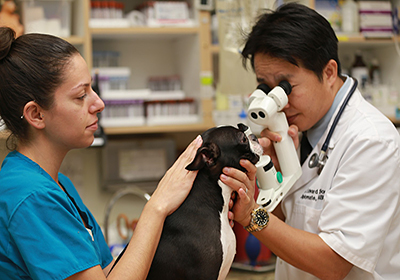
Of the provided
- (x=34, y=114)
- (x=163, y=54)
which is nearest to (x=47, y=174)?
(x=34, y=114)

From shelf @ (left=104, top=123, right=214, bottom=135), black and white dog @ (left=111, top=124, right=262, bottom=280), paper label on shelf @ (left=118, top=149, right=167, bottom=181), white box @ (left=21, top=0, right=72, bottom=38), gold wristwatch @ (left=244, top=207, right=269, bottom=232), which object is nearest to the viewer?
black and white dog @ (left=111, top=124, right=262, bottom=280)

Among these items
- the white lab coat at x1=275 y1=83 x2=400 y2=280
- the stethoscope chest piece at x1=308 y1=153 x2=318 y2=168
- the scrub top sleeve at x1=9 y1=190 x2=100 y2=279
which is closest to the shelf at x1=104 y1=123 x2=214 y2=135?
the stethoscope chest piece at x1=308 y1=153 x2=318 y2=168

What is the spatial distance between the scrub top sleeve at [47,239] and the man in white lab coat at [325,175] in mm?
435

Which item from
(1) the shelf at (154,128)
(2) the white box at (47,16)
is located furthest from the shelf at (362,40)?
(2) the white box at (47,16)

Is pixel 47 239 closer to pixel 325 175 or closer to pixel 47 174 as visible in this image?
pixel 47 174

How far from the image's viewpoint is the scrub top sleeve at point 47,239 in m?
0.80

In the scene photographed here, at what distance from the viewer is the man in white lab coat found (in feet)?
3.69

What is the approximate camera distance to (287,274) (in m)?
1.38

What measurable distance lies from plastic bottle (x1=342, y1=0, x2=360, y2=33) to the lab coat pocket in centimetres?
167

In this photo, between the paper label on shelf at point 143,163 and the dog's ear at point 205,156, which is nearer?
the dog's ear at point 205,156

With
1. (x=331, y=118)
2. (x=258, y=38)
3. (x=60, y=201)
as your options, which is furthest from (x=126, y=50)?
(x=60, y=201)

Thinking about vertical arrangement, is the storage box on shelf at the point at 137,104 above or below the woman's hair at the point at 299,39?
below

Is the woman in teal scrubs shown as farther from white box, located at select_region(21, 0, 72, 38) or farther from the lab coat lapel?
white box, located at select_region(21, 0, 72, 38)

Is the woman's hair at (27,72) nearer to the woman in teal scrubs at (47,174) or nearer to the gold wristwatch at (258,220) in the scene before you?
the woman in teal scrubs at (47,174)
